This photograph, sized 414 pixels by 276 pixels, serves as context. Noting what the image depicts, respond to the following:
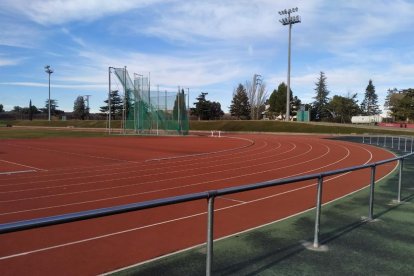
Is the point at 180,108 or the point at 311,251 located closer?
the point at 311,251

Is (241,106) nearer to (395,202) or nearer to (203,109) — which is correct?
(203,109)

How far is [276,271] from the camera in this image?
4.36 metres

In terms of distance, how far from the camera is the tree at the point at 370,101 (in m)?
111

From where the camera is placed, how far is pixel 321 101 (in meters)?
108

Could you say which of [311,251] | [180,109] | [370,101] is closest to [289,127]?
[180,109]

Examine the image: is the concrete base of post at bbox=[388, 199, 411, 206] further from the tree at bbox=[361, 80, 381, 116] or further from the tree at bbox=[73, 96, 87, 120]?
the tree at bbox=[73, 96, 87, 120]

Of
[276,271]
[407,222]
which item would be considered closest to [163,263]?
[276,271]

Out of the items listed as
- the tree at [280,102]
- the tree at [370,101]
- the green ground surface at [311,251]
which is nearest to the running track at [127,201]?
the green ground surface at [311,251]

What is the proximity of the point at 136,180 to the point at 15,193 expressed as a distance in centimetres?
347

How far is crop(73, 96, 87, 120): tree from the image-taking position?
390ft

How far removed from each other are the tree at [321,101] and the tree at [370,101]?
11.6 m

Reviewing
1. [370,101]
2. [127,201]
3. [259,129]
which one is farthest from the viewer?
[370,101]

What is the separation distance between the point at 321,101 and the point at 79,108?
231 feet

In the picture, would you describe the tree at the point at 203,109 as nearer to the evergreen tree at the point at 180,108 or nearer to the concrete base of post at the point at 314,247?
the evergreen tree at the point at 180,108
